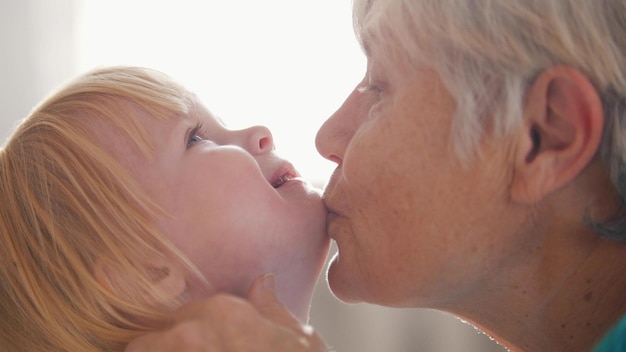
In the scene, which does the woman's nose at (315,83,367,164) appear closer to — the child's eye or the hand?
the child's eye

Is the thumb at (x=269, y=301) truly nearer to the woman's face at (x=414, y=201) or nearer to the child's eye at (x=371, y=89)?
the woman's face at (x=414, y=201)

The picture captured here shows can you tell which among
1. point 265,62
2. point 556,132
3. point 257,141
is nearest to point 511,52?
point 556,132

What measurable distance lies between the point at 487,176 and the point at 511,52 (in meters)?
0.18

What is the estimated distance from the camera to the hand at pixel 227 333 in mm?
1070

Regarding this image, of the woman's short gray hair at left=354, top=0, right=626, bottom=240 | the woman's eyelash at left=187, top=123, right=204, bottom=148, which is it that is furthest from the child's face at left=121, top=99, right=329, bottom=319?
the woman's short gray hair at left=354, top=0, right=626, bottom=240

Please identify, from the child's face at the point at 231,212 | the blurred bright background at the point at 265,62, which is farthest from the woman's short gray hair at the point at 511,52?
the blurred bright background at the point at 265,62

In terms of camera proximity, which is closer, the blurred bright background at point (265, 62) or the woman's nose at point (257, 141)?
the woman's nose at point (257, 141)

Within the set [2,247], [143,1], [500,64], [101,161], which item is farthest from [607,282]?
[143,1]

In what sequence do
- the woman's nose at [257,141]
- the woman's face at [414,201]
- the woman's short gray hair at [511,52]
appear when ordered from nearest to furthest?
1. the woman's short gray hair at [511,52]
2. the woman's face at [414,201]
3. the woman's nose at [257,141]

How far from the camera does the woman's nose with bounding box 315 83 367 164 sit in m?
1.29

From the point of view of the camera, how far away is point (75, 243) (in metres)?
1.20

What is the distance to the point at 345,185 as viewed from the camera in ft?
4.15

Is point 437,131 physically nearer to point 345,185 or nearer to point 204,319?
point 345,185

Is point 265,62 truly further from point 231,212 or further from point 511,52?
point 511,52
